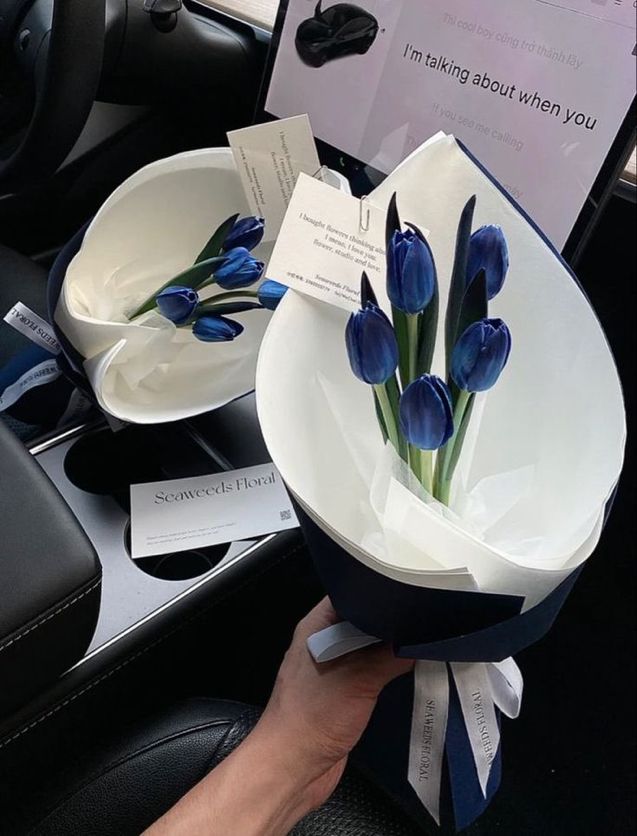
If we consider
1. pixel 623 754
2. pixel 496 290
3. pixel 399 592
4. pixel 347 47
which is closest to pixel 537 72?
pixel 347 47

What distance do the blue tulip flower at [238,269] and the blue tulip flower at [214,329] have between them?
0.10ft

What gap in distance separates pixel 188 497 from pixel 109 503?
0.28ft

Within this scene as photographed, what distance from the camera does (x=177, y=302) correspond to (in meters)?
0.70

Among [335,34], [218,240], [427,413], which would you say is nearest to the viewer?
[427,413]

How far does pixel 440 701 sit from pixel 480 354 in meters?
0.28

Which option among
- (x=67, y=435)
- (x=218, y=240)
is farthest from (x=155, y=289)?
(x=67, y=435)

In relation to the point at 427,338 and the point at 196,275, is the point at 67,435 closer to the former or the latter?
the point at 196,275

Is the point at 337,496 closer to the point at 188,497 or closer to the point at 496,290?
the point at 496,290

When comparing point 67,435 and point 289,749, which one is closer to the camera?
point 289,749

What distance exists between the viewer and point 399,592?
0.46 meters

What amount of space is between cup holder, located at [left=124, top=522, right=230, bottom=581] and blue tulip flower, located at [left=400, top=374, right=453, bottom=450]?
457 millimetres

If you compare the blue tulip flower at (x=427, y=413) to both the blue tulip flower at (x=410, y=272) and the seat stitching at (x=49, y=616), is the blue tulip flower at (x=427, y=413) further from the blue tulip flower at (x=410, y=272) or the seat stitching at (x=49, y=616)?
the seat stitching at (x=49, y=616)

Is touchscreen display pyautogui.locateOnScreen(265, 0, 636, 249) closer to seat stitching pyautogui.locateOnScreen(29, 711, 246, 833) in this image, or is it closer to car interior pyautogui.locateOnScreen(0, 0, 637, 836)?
car interior pyautogui.locateOnScreen(0, 0, 637, 836)

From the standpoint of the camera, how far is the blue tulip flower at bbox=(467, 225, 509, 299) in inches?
16.9
